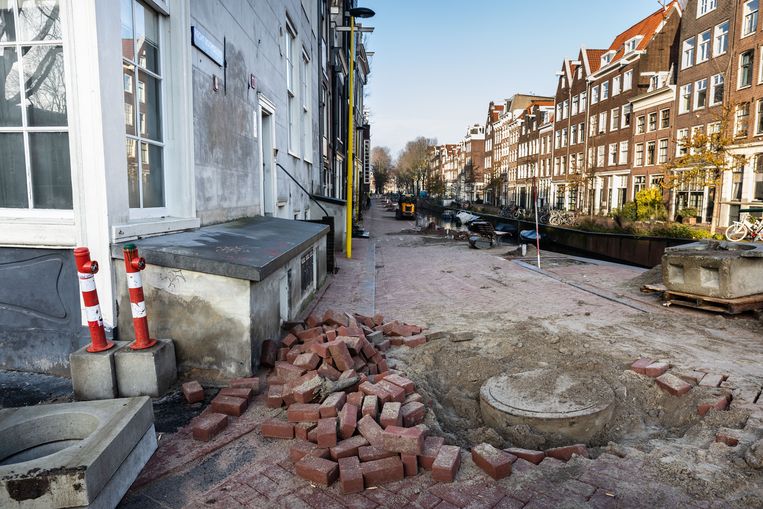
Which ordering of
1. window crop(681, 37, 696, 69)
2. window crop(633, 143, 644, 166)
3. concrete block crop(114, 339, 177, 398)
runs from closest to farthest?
concrete block crop(114, 339, 177, 398)
window crop(681, 37, 696, 69)
window crop(633, 143, 644, 166)

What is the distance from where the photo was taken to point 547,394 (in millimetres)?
4223

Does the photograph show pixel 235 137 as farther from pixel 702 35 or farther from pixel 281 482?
pixel 702 35

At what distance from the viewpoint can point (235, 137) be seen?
7.36m

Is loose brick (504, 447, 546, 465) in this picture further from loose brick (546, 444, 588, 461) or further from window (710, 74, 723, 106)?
window (710, 74, 723, 106)

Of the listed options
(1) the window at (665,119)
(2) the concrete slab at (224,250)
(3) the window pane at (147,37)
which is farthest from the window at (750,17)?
(3) the window pane at (147,37)

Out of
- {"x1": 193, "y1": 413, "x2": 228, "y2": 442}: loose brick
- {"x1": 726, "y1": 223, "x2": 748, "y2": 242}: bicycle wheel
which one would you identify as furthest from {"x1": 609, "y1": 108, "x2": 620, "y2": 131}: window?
{"x1": 193, "y1": 413, "x2": 228, "y2": 442}: loose brick

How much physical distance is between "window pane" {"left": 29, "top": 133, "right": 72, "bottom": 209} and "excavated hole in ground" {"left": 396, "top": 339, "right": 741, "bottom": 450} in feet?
11.8

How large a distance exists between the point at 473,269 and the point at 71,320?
10.8 metres

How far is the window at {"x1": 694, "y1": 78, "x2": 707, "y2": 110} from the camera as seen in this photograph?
2786 cm

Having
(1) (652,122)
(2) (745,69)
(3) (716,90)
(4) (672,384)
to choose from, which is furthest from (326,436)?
(1) (652,122)

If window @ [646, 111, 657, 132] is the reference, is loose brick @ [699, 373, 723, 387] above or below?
below

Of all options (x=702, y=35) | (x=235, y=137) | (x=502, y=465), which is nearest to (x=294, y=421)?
(x=502, y=465)

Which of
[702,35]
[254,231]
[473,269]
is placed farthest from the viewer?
[702,35]

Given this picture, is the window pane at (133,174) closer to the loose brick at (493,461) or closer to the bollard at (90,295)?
the bollard at (90,295)
